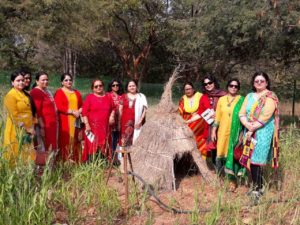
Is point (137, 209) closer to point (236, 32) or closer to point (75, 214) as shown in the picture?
point (75, 214)

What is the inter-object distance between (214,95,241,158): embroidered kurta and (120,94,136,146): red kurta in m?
1.36

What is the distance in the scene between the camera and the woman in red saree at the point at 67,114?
5.25 metres

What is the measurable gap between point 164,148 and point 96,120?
1.21 meters

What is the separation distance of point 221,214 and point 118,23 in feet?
62.8

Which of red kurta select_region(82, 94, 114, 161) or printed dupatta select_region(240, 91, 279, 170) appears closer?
printed dupatta select_region(240, 91, 279, 170)

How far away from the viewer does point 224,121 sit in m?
4.77

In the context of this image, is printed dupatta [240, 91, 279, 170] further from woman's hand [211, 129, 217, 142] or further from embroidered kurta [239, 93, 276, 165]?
woman's hand [211, 129, 217, 142]

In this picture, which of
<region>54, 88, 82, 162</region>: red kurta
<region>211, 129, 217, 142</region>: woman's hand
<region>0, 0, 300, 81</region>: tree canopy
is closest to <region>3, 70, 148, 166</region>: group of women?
<region>54, 88, 82, 162</region>: red kurta

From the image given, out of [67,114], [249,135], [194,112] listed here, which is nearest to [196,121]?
[194,112]

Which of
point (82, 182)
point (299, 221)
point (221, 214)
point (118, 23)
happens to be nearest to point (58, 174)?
point (82, 182)

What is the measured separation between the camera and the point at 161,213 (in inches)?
149

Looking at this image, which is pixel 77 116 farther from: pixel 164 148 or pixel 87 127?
pixel 164 148

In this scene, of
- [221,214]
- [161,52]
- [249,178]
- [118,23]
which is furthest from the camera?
[161,52]

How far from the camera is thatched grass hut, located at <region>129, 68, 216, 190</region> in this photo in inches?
179
